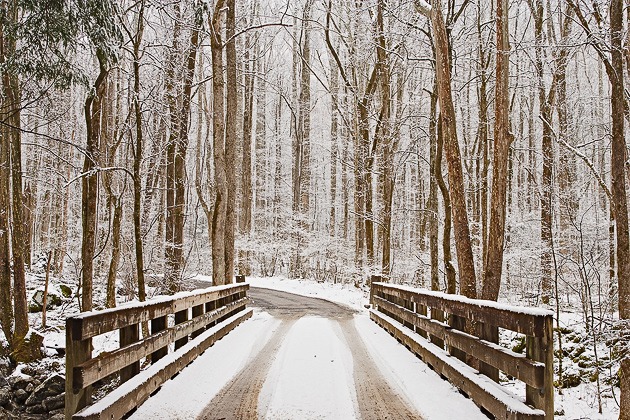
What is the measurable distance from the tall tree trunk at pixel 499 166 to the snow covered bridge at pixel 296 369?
10.8 feet

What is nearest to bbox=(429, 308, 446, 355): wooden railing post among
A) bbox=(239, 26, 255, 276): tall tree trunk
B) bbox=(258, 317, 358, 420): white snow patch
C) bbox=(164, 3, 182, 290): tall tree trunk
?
bbox=(258, 317, 358, 420): white snow patch

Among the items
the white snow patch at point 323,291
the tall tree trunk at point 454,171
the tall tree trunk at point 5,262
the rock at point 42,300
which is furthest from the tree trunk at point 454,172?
the rock at point 42,300

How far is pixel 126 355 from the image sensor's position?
4.75 metres

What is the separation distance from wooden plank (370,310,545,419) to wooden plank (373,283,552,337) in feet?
1.83

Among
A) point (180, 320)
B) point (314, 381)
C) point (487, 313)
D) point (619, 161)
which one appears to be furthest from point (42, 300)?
point (619, 161)

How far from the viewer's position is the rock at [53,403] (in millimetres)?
10587

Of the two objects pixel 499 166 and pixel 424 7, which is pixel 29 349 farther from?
pixel 424 7

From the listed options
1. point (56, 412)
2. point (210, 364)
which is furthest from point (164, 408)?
point (56, 412)

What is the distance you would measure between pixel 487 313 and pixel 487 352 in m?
0.36

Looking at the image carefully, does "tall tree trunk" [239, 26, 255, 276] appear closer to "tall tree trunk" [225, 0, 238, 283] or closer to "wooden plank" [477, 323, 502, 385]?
"tall tree trunk" [225, 0, 238, 283]

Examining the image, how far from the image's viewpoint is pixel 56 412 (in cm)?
1032

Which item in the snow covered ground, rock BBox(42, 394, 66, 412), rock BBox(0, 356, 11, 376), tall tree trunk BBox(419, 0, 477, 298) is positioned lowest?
rock BBox(42, 394, 66, 412)

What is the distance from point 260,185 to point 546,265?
23.9 m

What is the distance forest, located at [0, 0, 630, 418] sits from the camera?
10.7 m
